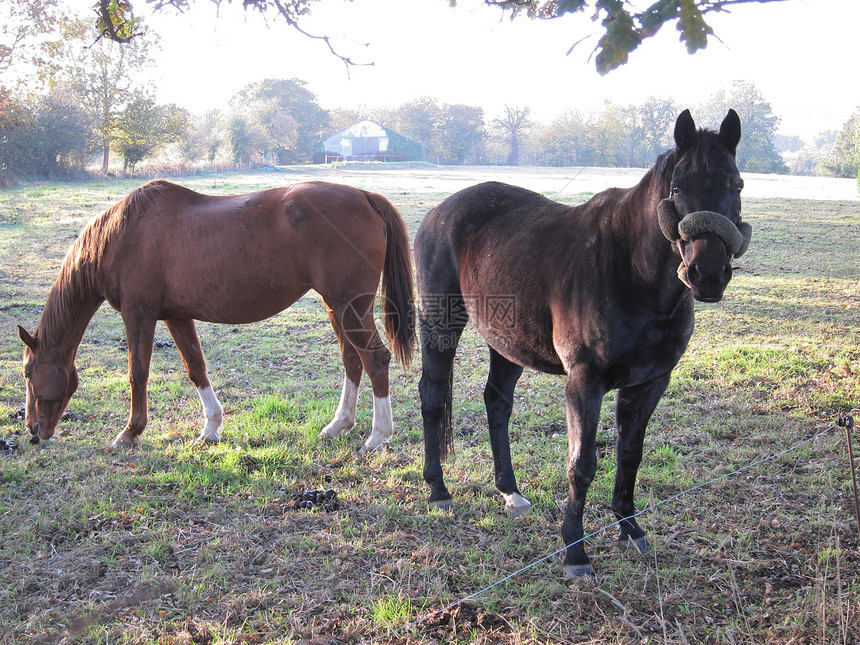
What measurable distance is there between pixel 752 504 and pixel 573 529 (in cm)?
141

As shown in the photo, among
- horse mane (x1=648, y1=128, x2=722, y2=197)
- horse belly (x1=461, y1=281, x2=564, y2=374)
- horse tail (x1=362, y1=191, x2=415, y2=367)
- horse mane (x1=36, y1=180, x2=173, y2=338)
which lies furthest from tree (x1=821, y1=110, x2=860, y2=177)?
horse mane (x1=36, y1=180, x2=173, y2=338)

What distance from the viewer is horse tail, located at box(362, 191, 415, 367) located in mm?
4664

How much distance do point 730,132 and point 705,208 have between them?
1.31 feet

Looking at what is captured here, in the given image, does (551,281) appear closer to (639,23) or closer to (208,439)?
(639,23)

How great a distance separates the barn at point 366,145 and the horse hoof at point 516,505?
149ft

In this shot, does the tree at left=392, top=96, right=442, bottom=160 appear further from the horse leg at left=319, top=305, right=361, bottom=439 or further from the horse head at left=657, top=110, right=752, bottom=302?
the horse head at left=657, top=110, right=752, bottom=302

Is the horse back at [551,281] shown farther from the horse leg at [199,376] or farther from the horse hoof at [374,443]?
the horse leg at [199,376]

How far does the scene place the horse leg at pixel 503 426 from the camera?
3719mm

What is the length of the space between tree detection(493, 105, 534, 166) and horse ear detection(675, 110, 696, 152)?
112ft

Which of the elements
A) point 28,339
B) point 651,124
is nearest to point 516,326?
point 28,339

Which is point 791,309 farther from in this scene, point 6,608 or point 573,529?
point 6,608

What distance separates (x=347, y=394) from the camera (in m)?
4.85

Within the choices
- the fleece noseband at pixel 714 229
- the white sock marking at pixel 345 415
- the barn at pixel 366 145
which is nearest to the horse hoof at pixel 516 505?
the white sock marking at pixel 345 415

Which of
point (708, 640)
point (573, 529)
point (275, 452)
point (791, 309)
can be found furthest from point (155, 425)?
point (791, 309)
